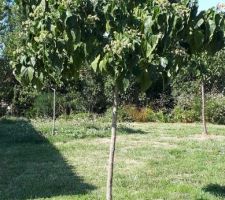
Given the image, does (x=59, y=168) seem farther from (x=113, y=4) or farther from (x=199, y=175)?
(x=113, y=4)

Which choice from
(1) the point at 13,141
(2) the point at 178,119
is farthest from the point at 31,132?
(2) the point at 178,119

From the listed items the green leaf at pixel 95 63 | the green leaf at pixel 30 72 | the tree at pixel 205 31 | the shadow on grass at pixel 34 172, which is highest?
the tree at pixel 205 31

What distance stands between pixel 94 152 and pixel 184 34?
690 cm

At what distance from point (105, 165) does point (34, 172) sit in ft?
4.50

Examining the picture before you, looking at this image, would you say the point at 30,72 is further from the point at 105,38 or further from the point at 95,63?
the point at 105,38

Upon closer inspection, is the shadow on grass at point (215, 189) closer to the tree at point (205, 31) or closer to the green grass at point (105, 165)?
the green grass at point (105, 165)

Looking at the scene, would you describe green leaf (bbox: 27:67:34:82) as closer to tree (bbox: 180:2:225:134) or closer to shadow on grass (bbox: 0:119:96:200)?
tree (bbox: 180:2:225:134)

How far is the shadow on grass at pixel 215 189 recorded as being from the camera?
23.5 ft

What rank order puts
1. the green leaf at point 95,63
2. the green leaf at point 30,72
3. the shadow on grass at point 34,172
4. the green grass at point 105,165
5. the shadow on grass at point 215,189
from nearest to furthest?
the green leaf at point 95,63 < the green leaf at point 30,72 < the shadow on grass at point 215,189 < the green grass at point 105,165 < the shadow on grass at point 34,172

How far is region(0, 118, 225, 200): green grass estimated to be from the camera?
24.2ft

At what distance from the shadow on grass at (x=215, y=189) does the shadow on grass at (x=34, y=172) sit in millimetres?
1641

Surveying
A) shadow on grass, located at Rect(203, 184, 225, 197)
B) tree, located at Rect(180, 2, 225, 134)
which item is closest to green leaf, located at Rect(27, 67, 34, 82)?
tree, located at Rect(180, 2, 225, 134)

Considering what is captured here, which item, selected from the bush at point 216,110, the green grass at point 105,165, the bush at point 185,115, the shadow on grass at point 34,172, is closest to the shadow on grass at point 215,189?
the green grass at point 105,165

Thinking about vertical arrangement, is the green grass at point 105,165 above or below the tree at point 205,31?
below
